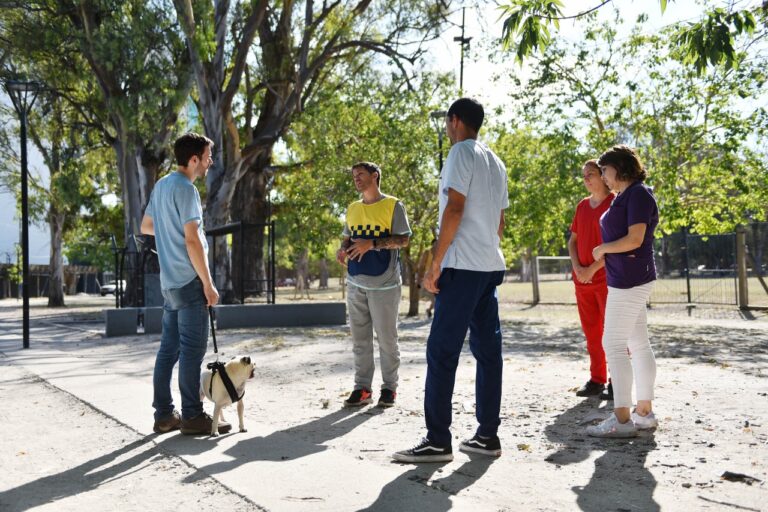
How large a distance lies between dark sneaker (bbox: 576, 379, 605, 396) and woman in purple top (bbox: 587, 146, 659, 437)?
1.44 m

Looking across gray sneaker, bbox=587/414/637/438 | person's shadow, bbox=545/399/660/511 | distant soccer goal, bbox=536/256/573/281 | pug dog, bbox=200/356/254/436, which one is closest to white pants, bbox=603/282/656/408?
gray sneaker, bbox=587/414/637/438

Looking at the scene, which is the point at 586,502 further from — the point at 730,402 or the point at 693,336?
the point at 693,336

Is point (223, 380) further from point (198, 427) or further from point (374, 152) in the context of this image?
point (374, 152)

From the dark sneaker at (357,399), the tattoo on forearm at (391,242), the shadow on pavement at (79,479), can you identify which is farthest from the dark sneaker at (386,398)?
the shadow on pavement at (79,479)

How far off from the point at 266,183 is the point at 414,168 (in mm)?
8675

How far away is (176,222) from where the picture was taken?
4914mm

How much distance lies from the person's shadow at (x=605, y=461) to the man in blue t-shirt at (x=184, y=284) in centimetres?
219

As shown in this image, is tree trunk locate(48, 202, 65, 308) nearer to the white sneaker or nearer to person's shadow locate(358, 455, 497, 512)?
the white sneaker

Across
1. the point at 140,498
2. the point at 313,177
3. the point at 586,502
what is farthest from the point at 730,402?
the point at 313,177

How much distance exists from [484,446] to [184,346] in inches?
79.8

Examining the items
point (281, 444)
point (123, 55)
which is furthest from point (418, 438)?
point (123, 55)

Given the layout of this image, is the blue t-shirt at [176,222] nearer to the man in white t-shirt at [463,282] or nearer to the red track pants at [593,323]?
the man in white t-shirt at [463,282]

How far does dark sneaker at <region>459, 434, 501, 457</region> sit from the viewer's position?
439 centimetres

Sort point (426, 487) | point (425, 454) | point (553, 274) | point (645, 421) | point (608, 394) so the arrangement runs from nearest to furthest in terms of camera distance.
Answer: point (426, 487) → point (425, 454) → point (645, 421) → point (608, 394) → point (553, 274)
